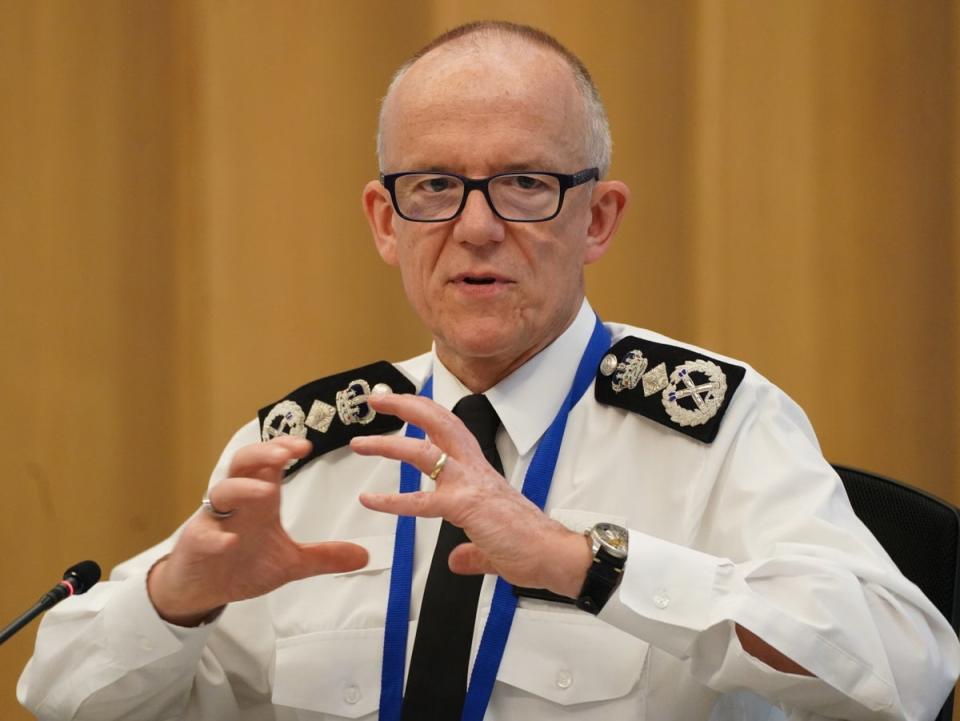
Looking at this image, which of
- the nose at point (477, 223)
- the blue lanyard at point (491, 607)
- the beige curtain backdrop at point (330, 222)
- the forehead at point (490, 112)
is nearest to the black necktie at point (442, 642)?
the blue lanyard at point (491, 607)

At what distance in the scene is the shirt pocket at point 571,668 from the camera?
4.67ft

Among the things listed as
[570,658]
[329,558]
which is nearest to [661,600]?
[570,658]

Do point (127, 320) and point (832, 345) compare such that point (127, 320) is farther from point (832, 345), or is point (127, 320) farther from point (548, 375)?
point (832, 345)

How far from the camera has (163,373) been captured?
8.45ft

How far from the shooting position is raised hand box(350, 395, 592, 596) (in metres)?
1.18

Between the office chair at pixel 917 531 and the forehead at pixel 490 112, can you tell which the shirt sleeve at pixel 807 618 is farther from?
the forehead at pixel 490 112

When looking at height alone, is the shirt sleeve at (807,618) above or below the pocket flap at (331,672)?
above

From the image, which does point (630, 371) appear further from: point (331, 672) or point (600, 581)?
point (331, 672)

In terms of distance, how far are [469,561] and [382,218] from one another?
2.09ft

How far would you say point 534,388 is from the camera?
161 centimetres

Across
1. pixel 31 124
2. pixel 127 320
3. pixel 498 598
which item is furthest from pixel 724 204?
pixel 31 124

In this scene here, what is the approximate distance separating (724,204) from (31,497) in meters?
1.60

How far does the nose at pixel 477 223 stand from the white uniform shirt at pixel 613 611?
21 cm

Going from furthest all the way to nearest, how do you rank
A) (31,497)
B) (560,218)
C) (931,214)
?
(31,497) < (931,214) < (560,218)
